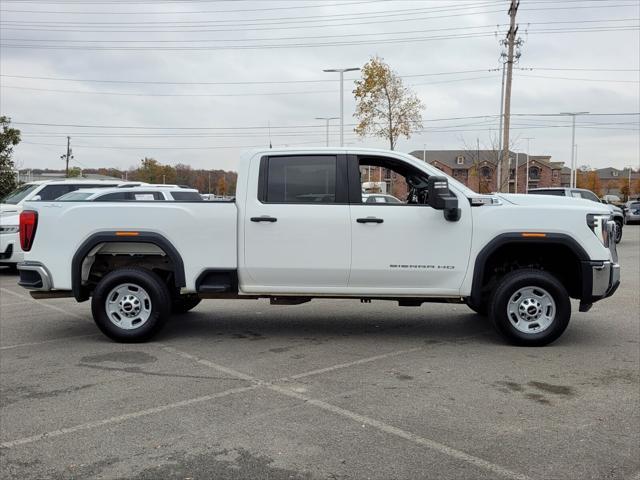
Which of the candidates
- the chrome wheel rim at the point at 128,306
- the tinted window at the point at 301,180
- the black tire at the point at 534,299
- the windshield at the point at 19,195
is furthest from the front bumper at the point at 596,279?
the windshield at the point at 19,195

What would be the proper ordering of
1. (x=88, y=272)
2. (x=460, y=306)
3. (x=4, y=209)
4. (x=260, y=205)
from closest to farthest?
(x=260, y=205) → (x=88, y=272) → (x=460, y=306) → (x=4, y=209)

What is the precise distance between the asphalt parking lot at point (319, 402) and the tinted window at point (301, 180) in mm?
1604

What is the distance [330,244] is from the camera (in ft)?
21.3

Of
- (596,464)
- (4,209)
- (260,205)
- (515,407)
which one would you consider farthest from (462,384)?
(4,209)

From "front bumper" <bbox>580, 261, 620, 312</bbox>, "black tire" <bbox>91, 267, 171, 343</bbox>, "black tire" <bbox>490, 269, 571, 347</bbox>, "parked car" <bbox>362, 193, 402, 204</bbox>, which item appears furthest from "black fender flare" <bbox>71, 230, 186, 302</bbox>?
"front bumper" <bbox>580, 261, 620, 312</bbox>

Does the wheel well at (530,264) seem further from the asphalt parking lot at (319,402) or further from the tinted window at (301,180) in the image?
the tinted window at (301,180)

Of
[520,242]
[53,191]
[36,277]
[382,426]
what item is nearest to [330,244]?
A: [520,242]

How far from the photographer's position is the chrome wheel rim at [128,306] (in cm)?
677

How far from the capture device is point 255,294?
6738mm

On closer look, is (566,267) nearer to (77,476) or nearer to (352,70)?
(77,476)

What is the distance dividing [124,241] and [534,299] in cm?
440

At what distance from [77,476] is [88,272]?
150 inches

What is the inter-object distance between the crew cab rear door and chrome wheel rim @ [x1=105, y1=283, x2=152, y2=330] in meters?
1.14

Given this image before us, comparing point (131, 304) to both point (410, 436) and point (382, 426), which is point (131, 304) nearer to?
point (382, 426)
